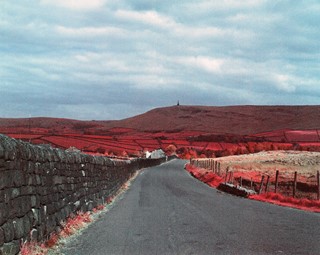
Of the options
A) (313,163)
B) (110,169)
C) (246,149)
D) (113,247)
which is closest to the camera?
(113,247)

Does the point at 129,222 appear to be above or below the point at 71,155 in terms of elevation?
below

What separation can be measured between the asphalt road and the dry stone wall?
92cm

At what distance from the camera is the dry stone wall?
27.2ft

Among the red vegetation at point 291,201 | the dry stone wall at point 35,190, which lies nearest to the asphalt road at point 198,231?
the dry stone wall at point 35,190

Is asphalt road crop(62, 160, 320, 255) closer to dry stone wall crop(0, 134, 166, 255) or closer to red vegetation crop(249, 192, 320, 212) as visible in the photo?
dry stone wall crop(0, 134, 166, 255)

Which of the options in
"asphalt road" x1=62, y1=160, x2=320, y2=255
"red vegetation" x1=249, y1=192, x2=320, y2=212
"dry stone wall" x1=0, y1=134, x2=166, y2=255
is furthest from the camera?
"red vegetation" x1=249, y1=192, x2=320, y2=212

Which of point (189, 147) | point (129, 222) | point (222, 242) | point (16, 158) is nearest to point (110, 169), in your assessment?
point (129, 222)

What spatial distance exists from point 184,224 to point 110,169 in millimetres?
10559

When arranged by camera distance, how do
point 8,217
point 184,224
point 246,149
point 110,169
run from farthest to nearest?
point 246,149 < point 110,169 < point 184,224 < point 8,217

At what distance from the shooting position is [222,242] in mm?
12336

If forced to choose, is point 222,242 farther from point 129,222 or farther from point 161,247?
point 129,222

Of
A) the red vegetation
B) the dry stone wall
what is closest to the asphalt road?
the dry stone wall

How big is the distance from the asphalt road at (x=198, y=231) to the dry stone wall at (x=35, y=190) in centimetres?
92

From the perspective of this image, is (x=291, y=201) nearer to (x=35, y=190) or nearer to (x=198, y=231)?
(x=198, y=231)
